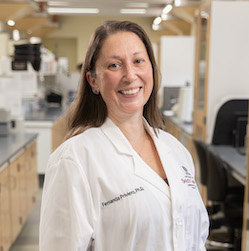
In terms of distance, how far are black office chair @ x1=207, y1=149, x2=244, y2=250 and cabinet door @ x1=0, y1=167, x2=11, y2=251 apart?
1530 mm

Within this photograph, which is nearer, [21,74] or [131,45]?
[131,45]

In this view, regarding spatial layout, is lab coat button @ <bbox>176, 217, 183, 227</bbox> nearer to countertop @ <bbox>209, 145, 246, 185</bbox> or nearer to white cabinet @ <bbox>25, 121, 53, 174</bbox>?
countertop @ <bbox>209, 145, 246, 185</bbox>

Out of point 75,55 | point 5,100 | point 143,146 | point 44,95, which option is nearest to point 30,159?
point 5,100

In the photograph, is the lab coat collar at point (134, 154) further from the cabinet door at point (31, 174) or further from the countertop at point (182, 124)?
the countertop at point (182, 124)

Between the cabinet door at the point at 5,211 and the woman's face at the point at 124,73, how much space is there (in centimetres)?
174

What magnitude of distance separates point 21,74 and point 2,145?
1465 millimetres

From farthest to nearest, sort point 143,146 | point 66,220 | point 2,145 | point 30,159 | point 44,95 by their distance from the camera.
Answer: point 44,95 → point 30,159 → point 2,145 → point 143,146 → point 66,220

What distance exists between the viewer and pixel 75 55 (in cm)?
1435

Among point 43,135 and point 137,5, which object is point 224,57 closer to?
point 43,135

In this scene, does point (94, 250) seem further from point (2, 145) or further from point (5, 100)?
point (5, 100)

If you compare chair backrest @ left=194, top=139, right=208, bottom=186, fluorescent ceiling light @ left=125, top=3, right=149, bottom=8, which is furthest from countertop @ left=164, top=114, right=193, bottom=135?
fluorescent ceiling light @ left=125, top=3, right=149, bottom=8

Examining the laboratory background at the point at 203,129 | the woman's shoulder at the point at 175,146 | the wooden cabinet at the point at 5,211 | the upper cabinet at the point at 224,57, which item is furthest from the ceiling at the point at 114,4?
the woman's shoulder at the point at 175,146

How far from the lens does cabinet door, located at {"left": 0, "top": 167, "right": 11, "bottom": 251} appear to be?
2.90 m

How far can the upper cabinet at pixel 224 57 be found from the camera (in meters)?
3.66
